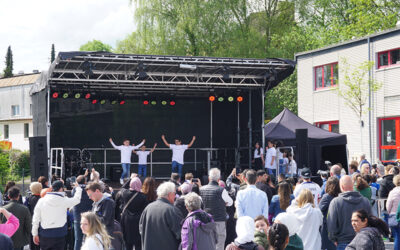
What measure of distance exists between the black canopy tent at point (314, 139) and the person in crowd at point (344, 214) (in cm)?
965

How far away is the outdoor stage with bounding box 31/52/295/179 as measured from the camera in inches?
629

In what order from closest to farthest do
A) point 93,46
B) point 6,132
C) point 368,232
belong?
point 368,232, point 6,132, point 93,46

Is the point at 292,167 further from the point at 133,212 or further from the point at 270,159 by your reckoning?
the point at 133,212

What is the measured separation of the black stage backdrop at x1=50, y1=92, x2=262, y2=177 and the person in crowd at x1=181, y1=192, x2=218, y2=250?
12479mm

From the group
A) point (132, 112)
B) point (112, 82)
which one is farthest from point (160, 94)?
point (112, 82)

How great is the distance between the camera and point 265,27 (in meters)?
36.0

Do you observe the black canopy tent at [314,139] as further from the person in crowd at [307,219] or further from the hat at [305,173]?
the person in crowd at [307,219]

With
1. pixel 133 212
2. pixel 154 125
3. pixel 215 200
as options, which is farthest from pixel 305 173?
pixel 154 125

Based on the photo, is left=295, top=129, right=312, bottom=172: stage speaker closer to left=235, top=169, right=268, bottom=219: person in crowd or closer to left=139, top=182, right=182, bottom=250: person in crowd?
left=235, top=169, right=268, bottom=219: person in crowd

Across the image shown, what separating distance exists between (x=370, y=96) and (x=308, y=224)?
17.9 m

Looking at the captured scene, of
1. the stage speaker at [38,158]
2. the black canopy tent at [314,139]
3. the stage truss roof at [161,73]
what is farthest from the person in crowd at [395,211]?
the stage speaker at [38,158]

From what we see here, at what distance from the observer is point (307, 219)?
21.0 feet

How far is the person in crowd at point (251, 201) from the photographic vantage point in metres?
7.66

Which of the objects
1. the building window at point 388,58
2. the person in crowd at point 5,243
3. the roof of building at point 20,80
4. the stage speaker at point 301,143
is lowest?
the person in crowd at point 5,243
